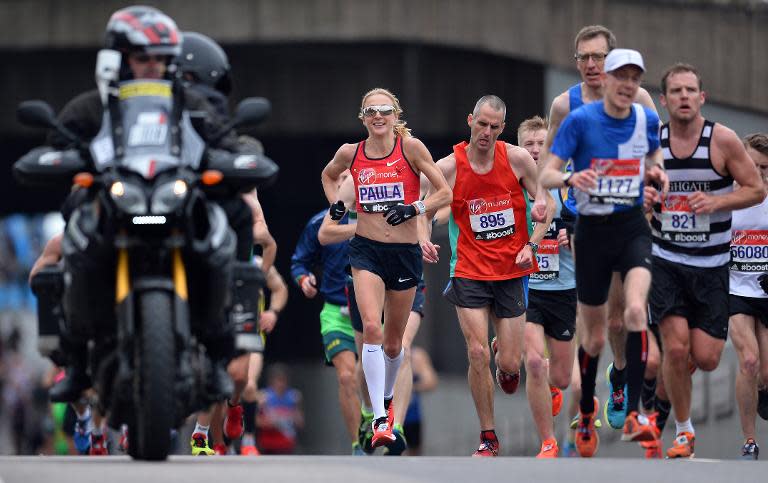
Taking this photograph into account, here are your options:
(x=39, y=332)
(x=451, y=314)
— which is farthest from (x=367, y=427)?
(x=451, y=314)

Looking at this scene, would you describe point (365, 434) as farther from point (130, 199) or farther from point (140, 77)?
point (130, 199)

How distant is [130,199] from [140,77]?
93cm

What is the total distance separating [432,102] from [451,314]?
3481mm

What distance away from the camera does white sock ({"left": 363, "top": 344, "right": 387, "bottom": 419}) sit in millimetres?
→ 14477

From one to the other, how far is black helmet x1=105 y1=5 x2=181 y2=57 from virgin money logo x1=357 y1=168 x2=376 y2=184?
173 inches

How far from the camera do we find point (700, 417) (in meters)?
21.2

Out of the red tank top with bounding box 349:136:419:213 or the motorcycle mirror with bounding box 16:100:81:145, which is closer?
the motorcycle mirror with bounding box 16:100:81:145

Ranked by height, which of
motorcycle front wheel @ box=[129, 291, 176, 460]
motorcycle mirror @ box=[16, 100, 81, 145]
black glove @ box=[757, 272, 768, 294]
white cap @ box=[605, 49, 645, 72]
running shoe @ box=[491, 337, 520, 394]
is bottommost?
running shoe @ box=[491, 337, 520, 394]

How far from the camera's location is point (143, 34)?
1035cm

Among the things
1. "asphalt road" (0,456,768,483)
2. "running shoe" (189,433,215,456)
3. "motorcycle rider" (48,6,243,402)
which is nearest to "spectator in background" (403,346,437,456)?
"running shoe" (189,433,215,456)

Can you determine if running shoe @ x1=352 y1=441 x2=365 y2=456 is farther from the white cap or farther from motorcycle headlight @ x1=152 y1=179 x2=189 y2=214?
motorcycle headlight @ x1=152 y1=179 x2=189 y2=214

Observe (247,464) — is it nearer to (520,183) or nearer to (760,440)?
(520,183)

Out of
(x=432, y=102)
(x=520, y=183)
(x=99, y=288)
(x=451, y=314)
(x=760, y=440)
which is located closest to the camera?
(x=99, y=288)

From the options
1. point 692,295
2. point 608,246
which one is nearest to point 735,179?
point 692,295
